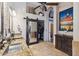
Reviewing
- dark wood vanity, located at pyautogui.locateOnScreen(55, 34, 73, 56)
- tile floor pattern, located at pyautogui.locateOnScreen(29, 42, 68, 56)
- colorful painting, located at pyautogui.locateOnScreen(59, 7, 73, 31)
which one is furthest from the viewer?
dark wood vanity, located at pyautogui.locateOnScreen(55, 34, 73, 56)

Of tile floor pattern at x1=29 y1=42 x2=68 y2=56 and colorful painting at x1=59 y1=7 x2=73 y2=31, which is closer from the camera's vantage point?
tile floor pattern at x1=29 y1=42 x2=68 y2=56

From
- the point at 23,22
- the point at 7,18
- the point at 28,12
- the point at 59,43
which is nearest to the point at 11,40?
the point at 7,18

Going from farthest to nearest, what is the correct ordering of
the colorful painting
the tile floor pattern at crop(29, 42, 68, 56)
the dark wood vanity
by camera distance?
the dark wood vanity, the colorful painting, the tile floor pattern at crop(29, 42, 68, 56)

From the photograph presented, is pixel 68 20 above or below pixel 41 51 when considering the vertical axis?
above

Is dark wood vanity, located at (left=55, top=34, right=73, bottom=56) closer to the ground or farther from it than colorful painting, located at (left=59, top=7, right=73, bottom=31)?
closer to the ground

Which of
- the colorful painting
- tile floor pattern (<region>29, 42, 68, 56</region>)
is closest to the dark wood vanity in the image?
the colorful painting

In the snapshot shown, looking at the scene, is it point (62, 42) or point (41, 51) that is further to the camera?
point (62, 42)

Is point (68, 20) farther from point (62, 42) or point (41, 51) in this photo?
point (41, 51)

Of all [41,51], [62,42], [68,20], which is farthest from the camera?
[62,42]

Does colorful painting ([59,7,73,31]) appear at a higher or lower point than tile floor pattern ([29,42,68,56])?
higher

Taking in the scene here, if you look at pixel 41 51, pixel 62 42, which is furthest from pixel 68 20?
pixel 41 51

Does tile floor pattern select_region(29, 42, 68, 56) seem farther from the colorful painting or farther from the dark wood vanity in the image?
the dark wood vanity

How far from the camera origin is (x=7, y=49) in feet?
7.08

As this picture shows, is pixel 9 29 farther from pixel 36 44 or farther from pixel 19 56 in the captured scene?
pixel 36 44
